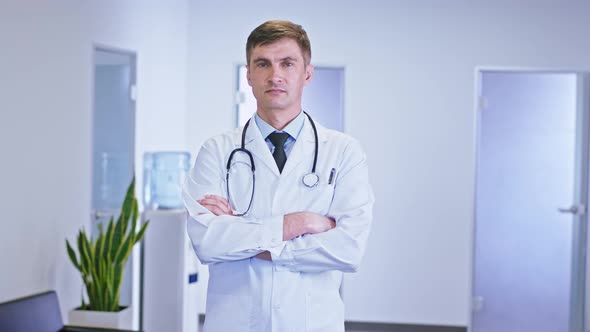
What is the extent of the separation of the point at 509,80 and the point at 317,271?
→ 372cm

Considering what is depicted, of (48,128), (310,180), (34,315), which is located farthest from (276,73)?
(48,128)

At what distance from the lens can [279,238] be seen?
6.56 ft

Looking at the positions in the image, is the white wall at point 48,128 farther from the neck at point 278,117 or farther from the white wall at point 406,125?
the neck at point 278,117

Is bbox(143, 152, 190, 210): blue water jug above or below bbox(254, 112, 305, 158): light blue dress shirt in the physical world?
below

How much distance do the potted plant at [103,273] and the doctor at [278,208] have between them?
1.71 metres

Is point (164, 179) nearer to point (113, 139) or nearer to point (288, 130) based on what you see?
point (113, 139)

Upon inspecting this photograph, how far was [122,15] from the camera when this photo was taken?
4535 mm

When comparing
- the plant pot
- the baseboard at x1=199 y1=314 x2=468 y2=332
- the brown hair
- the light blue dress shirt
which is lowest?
the baseboard at x1=199 y1=314 x2=468 y2=332

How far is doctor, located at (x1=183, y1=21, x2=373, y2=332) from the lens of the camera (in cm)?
198

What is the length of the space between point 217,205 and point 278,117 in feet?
0.95

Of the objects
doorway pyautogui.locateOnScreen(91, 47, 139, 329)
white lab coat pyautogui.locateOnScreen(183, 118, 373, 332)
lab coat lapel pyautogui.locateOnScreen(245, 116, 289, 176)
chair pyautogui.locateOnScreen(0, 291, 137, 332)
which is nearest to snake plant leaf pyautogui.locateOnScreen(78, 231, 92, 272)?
chair pyautogui.locateOnScreen(0, 291, 137, 332)

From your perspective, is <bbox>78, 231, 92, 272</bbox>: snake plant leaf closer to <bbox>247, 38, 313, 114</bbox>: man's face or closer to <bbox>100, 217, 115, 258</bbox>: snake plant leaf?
<bbox>100, 217, 115, 258</bbox>: snake plant leaf

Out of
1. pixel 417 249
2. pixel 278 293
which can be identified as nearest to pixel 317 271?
pixel 278 293

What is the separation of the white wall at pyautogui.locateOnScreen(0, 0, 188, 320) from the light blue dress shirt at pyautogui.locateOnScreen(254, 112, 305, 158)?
5.38 feet
